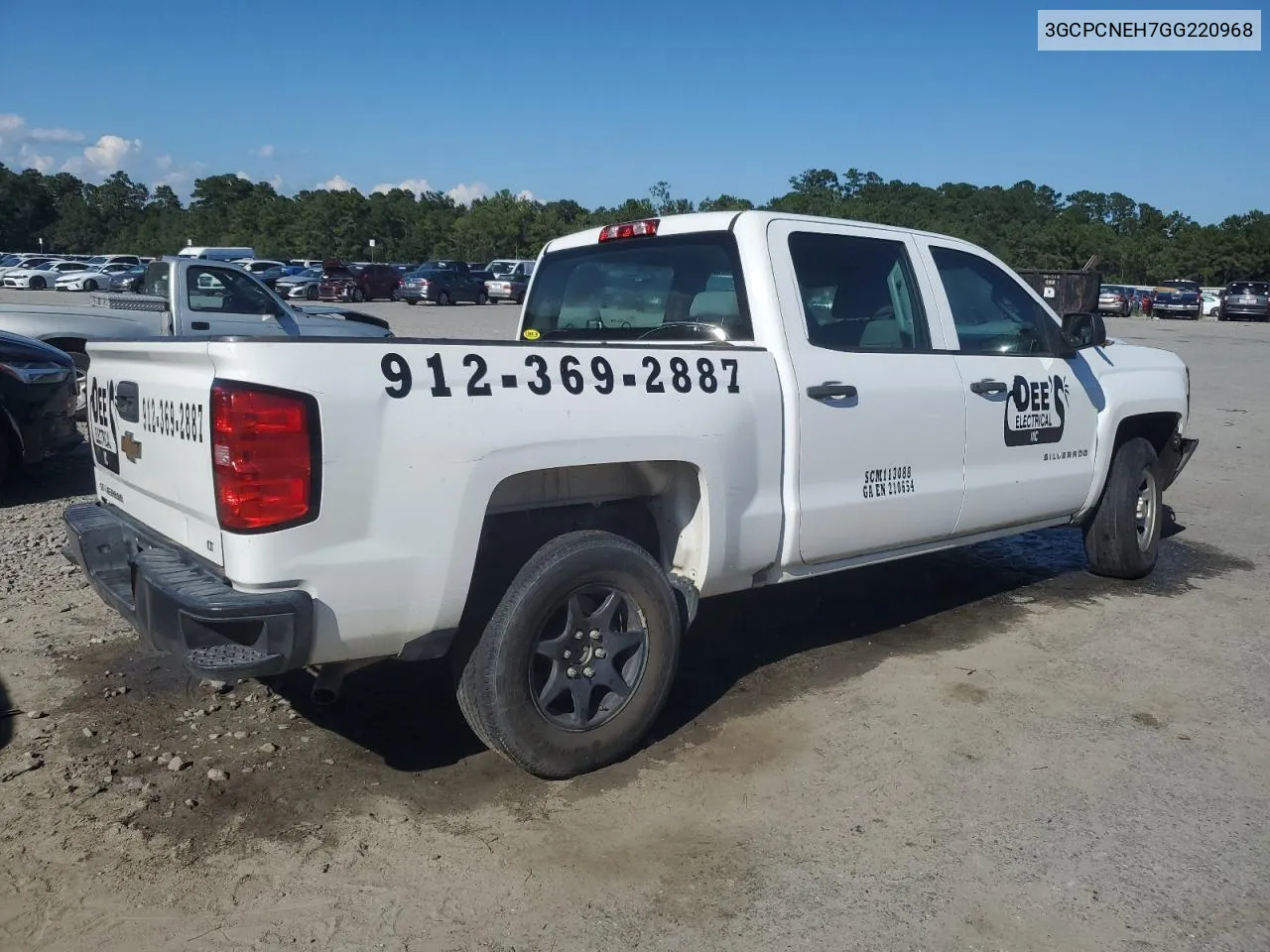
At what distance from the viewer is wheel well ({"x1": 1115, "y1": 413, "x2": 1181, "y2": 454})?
613 cm

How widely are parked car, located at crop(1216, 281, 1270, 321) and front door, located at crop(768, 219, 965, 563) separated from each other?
150 feet

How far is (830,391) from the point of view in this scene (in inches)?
167

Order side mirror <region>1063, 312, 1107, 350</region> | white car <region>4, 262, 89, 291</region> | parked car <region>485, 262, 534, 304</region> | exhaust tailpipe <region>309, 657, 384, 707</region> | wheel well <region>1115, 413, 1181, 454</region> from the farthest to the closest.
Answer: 1. white car <region>4, 262, 89, 291</region>
2. parked car <region>485, 262, 534, 304</region>
3. wheel well <region>1115, 413, 1181, 454</region>
4. side mirror <region>1063, 312, 1107, 350</region>
5. exhaust tailpipe <region>309, 657, 384, 707</region>

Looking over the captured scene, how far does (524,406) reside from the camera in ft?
11.1

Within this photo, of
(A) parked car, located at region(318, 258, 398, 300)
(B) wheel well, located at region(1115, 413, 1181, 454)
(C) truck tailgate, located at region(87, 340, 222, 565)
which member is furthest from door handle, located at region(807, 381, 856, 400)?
(A) parked car, located at region(318, 258, 398, 300)

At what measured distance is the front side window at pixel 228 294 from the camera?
11.3 meters

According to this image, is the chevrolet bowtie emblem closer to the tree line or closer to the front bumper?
the front bumper

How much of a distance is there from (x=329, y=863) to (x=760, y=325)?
8.12 feet

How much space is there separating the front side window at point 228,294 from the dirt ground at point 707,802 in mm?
6363

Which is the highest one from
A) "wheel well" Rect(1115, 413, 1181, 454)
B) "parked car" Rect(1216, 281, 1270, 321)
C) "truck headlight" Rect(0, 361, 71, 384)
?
"parked car" Rect(1216, 281, 1270, 321)

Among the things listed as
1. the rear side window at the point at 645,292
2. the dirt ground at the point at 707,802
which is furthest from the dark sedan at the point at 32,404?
the rear side window at the point at 645,292

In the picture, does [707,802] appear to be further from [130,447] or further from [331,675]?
[130,447]

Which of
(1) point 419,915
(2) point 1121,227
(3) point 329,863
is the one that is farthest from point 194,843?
(2) point 1121,227

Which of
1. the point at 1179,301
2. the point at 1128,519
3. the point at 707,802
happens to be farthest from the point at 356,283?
the point at 707,802
